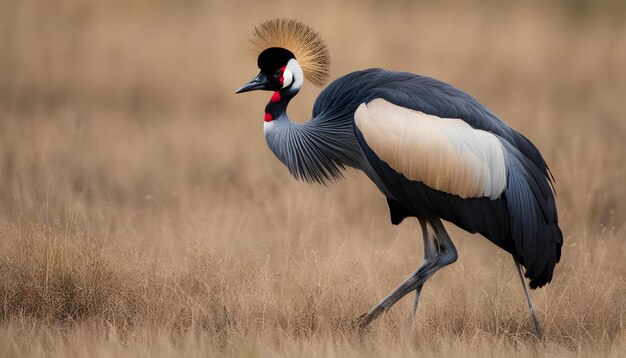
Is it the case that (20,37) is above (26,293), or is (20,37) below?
above

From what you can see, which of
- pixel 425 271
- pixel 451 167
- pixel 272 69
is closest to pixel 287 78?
pixel 272 69

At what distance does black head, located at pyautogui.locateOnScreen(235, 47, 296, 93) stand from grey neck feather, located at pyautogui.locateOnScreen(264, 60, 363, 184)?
0.04 m

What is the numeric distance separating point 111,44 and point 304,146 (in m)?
4.24

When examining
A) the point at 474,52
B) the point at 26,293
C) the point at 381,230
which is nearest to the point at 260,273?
the point at 26,293

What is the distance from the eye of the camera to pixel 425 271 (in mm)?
5172

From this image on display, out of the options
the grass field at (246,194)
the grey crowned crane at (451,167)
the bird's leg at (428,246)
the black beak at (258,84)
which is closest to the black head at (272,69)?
the black beak at (258,84)

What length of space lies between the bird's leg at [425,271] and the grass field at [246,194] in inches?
3.9

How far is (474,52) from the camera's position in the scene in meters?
9.05

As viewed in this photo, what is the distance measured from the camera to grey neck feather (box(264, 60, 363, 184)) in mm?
5254

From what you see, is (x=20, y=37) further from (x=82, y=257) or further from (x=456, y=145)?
(x=456, y=145)

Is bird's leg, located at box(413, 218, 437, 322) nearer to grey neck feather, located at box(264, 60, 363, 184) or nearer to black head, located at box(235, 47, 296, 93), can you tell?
grey neck feather, located at box(264, 60, 363, 184)

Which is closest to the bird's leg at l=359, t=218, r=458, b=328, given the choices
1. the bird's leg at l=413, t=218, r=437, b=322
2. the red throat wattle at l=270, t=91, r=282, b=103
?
the bird's leg at l=413, t=218, r=437, b=322

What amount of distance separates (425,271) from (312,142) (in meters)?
0.81

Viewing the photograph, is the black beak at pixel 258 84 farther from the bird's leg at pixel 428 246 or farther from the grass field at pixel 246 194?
the bird's leg at pixel 428 246
